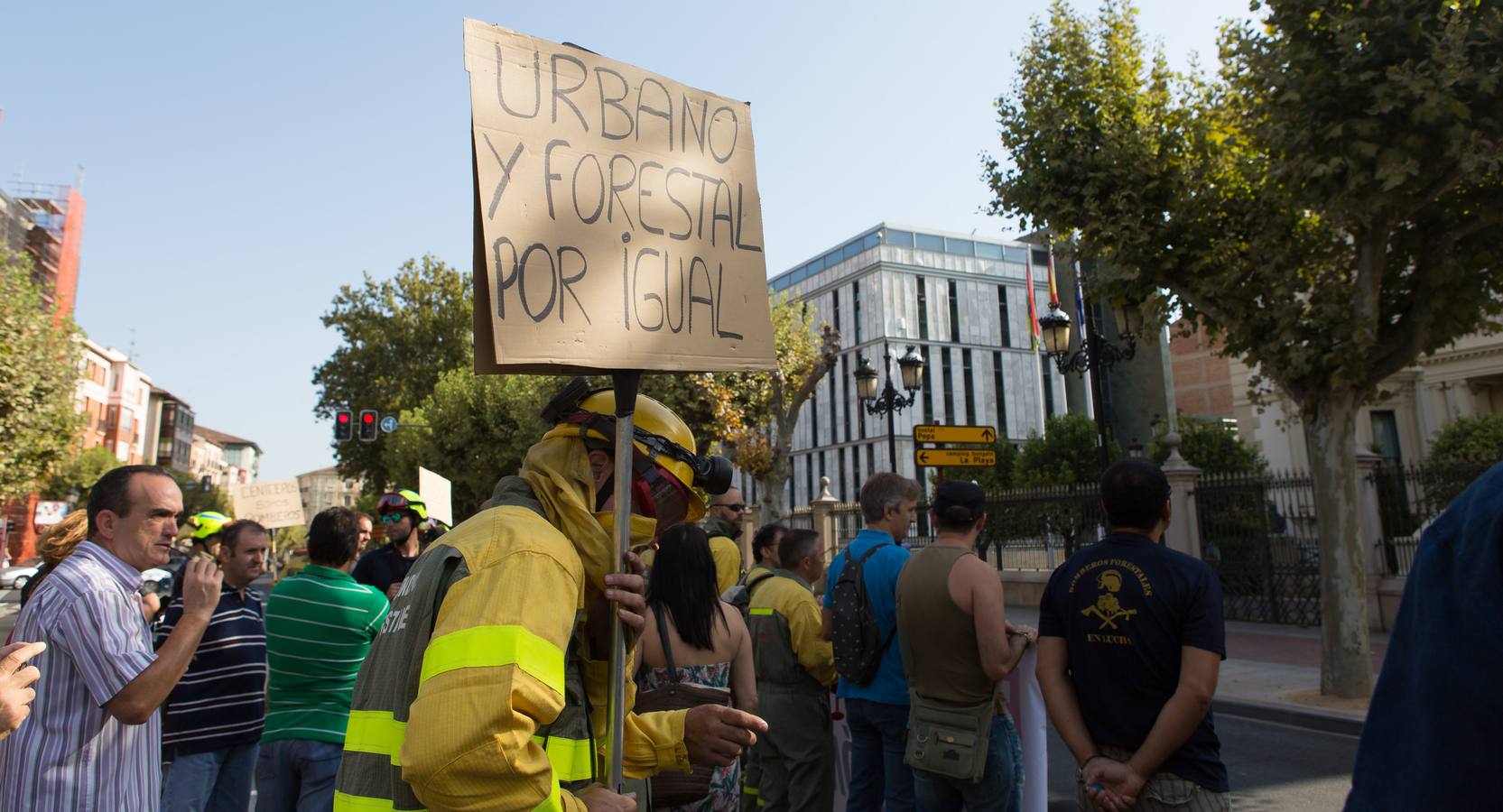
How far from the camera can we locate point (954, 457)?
1291 cm

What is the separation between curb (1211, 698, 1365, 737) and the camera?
326 inches

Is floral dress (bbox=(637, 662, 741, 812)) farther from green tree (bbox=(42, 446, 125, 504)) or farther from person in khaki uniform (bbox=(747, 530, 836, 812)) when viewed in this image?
green tree (bbox=(42, 446, 125, 504))

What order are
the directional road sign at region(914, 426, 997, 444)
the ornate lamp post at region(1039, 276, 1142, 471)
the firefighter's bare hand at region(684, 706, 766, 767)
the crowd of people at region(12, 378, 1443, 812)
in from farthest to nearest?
the directional road sign at region(914, 426, 997, 444) < the ornate lamp post at region(1039, 276, 1142, 471) < the firefighter's bare hand at region(684, 706, 766, 767) < the crowd of people at region(12, 378, 1443, 812)

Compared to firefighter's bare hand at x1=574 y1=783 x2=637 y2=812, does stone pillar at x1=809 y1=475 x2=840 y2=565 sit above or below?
above

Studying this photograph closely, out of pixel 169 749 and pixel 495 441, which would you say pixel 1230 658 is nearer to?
pixel 169 749

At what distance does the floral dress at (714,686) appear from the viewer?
3.65 metres

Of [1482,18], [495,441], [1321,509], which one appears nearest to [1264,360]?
[1321,509]

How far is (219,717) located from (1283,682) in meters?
10.4

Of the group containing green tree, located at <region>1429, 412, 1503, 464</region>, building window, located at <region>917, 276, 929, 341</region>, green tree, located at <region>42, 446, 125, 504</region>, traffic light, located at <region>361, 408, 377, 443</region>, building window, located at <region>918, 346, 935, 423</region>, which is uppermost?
building window, located at <region>917, 276, 929, 341</region>

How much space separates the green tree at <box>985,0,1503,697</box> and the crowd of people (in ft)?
20.1

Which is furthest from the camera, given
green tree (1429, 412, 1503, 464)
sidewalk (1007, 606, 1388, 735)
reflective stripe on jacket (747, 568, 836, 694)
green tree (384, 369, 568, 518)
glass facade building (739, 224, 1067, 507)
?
glass facade building (739, 224, 1067, 507)

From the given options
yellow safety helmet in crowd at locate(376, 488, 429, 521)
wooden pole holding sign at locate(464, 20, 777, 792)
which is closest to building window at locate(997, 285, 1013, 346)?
yellow safety helmet in crowd at locate(376, 488, 429, 521)

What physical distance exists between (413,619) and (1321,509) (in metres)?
9.66

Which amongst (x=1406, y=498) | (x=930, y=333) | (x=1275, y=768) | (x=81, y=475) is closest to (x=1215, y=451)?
(x=1406, y=498)
